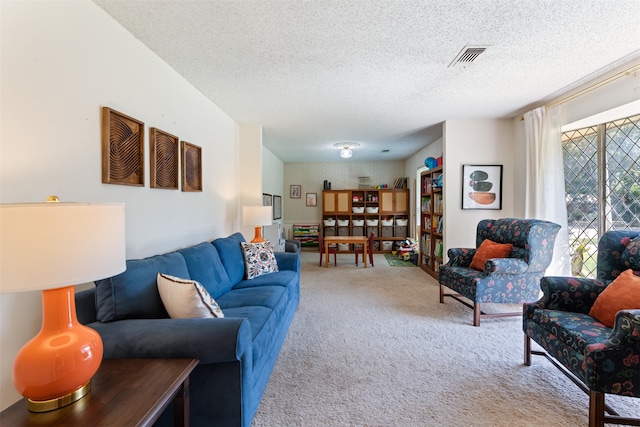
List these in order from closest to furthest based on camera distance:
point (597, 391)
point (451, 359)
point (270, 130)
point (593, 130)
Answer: point (597, 391) → point (451, 359) → point (593, 130) → point (270, 130)

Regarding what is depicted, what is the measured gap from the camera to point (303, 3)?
66.6 inches

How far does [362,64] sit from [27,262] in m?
2.43

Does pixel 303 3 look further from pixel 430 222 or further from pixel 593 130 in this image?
pixel 430 222

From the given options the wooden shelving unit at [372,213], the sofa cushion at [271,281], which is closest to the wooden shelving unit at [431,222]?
the wooden shelving unit at [372,213]

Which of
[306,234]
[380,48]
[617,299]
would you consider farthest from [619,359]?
[306,234]

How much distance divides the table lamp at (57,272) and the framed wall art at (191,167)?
5.90 feet

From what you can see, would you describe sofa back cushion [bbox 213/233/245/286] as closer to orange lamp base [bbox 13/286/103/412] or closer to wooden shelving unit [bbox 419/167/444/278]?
orange lamp base [bbox 13/286/103/412]

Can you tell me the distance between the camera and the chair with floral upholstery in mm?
1395

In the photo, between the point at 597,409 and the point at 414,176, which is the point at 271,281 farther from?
the point at 414,176

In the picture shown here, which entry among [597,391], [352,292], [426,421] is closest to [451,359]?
[426,421]

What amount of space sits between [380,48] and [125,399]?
98.3 inches

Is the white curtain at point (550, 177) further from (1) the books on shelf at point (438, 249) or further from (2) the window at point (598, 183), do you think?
(1) the books on shelf at point (438, 249)

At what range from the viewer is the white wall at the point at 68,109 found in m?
1.29

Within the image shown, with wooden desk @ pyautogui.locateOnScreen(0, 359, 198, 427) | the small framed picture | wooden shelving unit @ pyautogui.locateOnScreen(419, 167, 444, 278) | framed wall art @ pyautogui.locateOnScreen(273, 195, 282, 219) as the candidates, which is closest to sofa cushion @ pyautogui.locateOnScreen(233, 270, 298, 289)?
wooden desk @ pyautogui.locateOnScreen(0, 359, 198, 427)
